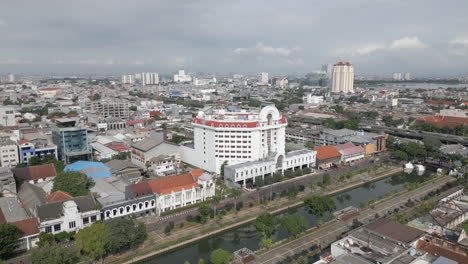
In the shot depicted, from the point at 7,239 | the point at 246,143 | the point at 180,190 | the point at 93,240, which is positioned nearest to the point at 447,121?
the point at 246,143

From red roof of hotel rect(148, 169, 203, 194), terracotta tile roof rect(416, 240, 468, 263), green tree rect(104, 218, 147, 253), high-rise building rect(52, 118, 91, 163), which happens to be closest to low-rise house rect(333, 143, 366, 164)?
red roof of hotel rect(148, 169, 203, 194)

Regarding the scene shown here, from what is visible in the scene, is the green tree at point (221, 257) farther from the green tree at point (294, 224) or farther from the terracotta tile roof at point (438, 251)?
the terracotta tile roof at point (438, 251)

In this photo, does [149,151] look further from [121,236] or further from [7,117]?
[7,117]

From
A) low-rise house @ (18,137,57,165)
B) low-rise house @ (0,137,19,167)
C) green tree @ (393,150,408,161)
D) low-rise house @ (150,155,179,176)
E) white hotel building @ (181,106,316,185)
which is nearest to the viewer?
white hotel building @ (181,106,316,185)

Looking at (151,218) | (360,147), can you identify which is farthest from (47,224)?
(360,147)

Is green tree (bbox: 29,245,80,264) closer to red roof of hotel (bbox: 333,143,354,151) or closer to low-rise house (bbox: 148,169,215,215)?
low-rise house (bbox: 148,169,215,215)

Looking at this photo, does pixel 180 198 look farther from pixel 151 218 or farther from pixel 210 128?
pixel 210 128
